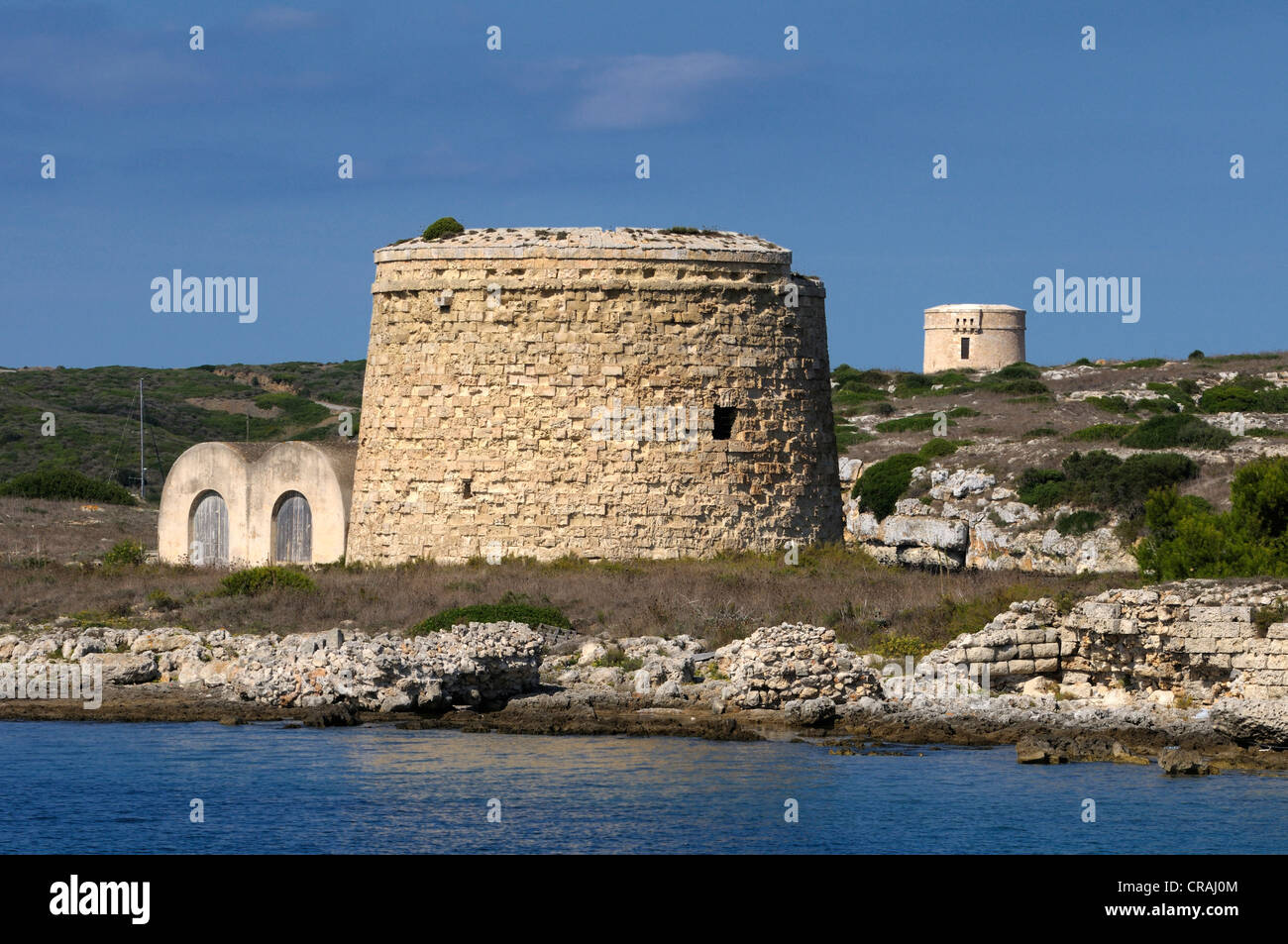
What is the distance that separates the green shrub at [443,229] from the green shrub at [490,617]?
7.44 meters

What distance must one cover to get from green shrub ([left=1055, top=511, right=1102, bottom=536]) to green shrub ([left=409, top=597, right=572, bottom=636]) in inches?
760

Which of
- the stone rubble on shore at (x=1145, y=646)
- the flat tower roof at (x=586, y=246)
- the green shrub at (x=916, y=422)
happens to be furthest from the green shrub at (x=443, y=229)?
the green shrub at (x=916, y=422)

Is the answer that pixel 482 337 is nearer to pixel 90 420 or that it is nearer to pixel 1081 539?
pixel 1081 539

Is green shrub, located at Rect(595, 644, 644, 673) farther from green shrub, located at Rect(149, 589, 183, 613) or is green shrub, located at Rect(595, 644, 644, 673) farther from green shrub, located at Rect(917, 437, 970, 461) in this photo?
green shrub, located at Rect(917, 437, 970, 461)

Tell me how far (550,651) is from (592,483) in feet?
14.7

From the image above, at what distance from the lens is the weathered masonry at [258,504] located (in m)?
29.2

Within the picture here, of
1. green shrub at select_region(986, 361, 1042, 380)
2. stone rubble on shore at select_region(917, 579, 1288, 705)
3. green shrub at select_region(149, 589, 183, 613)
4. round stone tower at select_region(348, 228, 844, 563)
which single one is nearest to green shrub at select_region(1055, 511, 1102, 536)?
round stone tower at select_region(348, 228, 844, 563)

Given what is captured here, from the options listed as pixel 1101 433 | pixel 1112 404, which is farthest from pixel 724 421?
pixel 1112 404

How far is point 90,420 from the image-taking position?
234 ft

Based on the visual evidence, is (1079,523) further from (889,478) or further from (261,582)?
(261,582)

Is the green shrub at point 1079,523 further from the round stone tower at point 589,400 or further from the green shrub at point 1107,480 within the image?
the round stone tower at point 589,400

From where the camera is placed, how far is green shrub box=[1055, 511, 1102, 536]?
38.2 meters

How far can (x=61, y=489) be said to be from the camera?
44562mm
